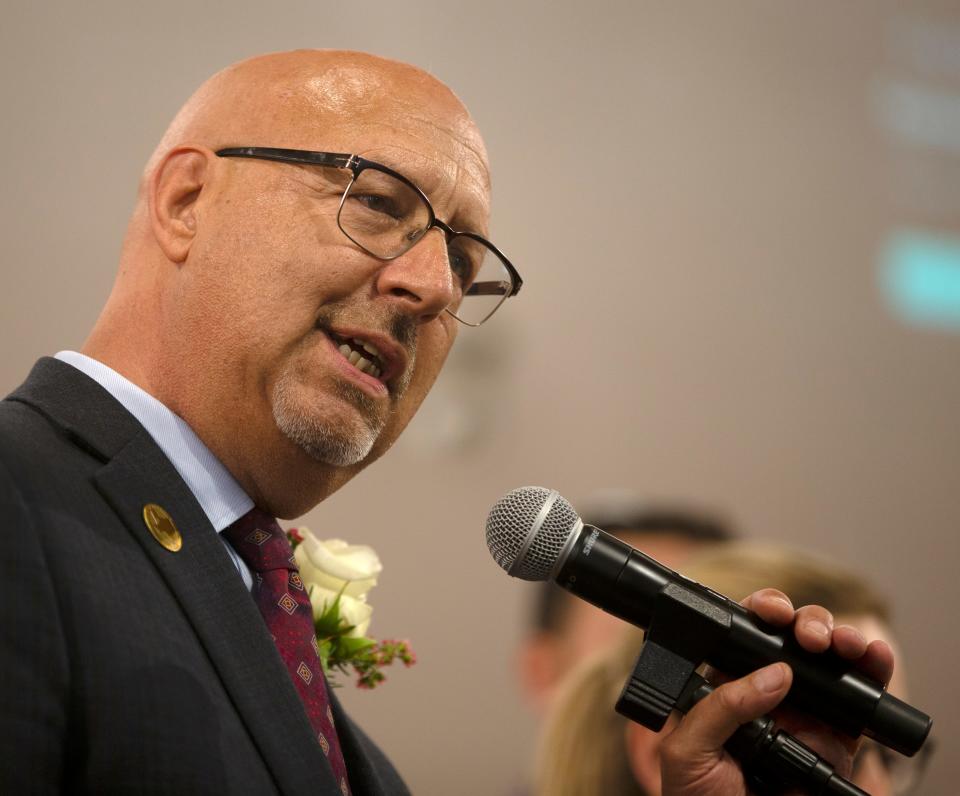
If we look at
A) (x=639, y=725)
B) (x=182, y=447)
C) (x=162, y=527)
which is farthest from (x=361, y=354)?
(x=639, y=725)

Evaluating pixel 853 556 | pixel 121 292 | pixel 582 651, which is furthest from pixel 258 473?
pixel 853 556

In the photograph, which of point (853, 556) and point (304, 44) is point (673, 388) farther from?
point (304, 44)

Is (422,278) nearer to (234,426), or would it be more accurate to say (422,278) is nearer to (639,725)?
(234,426)

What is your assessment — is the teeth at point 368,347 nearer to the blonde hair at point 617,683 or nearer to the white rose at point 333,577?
the white rose at point 333,577

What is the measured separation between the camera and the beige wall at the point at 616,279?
298 centimetres

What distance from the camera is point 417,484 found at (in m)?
3.41

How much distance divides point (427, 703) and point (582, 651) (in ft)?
1.73

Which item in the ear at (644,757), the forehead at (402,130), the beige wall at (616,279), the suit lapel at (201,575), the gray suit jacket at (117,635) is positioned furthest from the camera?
the beige wall at (616,279)

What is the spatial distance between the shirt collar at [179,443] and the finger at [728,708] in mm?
669

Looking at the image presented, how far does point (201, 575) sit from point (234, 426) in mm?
271

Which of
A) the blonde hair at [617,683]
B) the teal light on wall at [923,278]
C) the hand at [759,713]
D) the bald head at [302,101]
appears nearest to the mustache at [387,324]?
the bald head at [302,101]

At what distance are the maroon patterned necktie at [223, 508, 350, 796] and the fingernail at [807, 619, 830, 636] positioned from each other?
0.60 meters

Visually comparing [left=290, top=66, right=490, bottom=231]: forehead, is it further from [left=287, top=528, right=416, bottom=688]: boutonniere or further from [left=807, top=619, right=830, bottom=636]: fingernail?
[left=807, top=619, right=830, bottom=636]: fingernail

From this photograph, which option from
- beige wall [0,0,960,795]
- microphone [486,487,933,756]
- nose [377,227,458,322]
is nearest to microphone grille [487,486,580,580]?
microphone [486,487,933,756]
